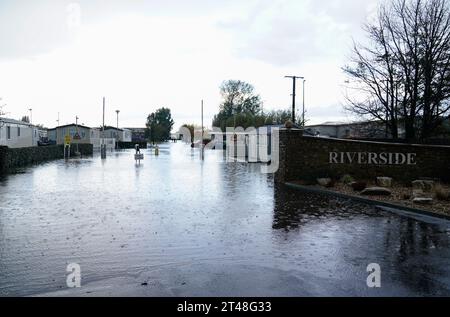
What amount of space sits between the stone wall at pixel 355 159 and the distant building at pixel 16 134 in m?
→ 31.3

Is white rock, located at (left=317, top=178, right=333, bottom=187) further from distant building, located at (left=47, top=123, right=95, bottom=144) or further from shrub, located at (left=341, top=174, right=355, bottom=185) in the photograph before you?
distant building, located at (left=47, top=123, right=95, bottom=144)

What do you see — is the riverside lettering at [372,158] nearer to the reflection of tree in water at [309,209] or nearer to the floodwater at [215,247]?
the reflection of tree in water at [309,209]

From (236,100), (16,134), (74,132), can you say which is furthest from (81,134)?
(236,100)

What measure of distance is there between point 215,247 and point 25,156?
28061 mm

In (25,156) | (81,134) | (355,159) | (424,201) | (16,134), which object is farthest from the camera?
(81,134)

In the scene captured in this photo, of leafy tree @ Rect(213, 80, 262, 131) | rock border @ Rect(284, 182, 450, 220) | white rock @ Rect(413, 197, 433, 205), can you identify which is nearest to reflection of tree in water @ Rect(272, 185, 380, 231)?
rock border @ Rect(284, 182, 450, 220)

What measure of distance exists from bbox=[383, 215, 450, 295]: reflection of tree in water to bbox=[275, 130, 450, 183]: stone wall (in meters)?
8.22

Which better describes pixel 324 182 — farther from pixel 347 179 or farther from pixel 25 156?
pixel 25 156

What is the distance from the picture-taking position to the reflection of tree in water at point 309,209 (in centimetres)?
1074

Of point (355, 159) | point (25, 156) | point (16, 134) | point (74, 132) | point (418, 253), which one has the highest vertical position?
point (74, 132)

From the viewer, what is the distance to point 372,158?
19000 millimetres

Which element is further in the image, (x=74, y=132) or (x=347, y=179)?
(x=74, y=132)

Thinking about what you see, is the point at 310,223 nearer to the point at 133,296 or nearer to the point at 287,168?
the point at 133,296

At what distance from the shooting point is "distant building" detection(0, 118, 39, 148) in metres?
41.1
